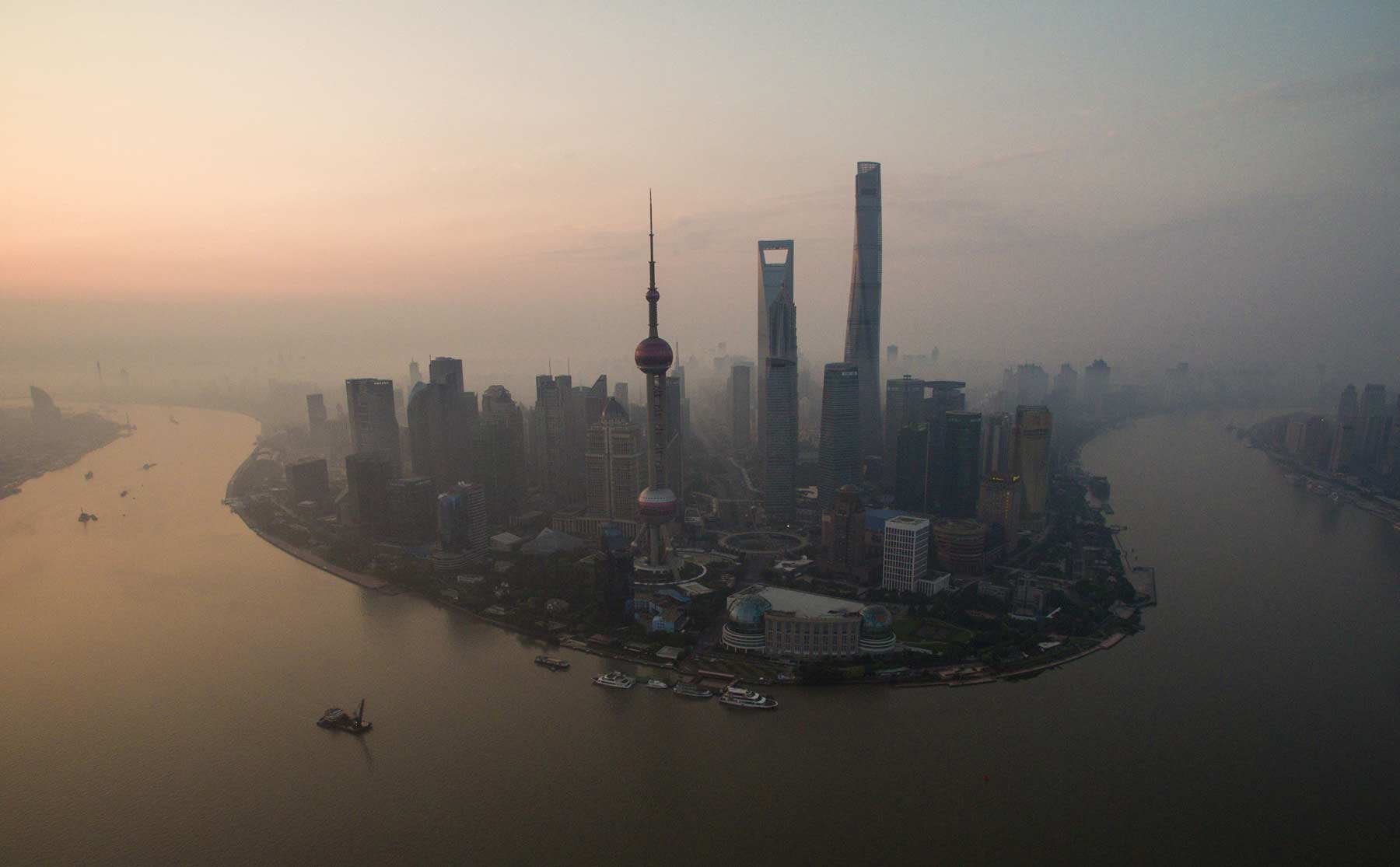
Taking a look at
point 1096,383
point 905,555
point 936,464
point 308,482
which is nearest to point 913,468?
point 936,464

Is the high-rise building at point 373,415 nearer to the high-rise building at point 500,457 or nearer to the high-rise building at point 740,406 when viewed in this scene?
the high-rise building at point 500,457

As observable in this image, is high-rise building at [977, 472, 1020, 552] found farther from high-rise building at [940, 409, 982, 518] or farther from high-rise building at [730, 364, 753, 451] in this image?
high-rise building at [730, 364, 753, 451]

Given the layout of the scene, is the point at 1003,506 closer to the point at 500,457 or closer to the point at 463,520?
the point at 463,520

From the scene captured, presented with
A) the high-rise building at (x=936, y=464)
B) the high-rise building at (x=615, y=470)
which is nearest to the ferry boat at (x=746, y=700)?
the high-rise building at (x=615, y=470)

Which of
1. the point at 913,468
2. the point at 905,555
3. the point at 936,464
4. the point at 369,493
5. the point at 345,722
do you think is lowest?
the point at 345,722

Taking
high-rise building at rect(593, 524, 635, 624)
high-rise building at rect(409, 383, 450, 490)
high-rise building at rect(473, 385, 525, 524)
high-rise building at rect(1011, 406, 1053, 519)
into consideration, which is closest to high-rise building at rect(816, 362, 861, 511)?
high-rise building at rect(1011, 406, 1053, 519)

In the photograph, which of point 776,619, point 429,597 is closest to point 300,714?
point 429,597
